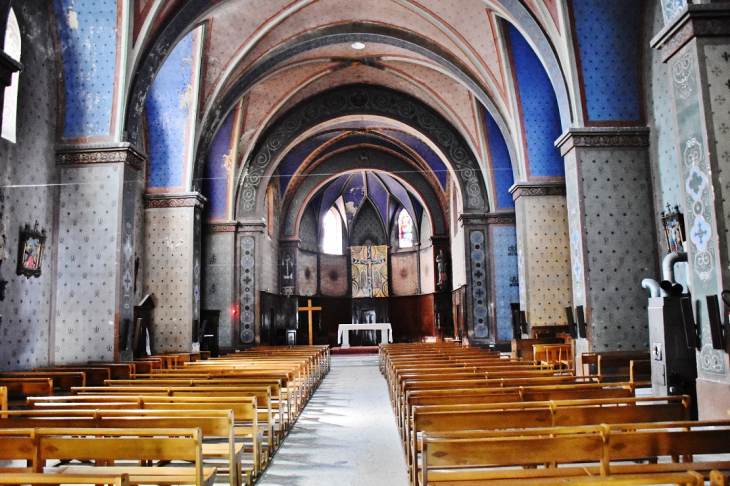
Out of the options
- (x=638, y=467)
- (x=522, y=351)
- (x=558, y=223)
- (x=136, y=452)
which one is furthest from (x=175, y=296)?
(x=638, y=467)

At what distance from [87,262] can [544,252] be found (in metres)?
10.1

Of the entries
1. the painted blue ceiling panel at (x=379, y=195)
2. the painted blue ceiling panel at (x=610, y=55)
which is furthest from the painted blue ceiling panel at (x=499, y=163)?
the painted blue ceiling panel at (x=379, y=195)

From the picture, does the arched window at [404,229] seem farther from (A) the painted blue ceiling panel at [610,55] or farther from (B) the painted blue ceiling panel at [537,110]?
(A) the painted blue ceiling panel at [610,55]

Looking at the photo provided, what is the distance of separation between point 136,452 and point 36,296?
7649mm

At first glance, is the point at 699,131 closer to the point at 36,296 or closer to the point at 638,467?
the point at 638,467

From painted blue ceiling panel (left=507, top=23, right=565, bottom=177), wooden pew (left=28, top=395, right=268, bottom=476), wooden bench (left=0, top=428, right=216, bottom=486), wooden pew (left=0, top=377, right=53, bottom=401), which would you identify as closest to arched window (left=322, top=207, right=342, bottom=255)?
painted blue ceiling panel (left=507, top=23, right=565, bottom=177)

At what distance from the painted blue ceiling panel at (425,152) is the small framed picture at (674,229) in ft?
47.0

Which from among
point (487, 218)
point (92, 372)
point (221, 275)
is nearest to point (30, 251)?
point (92, 372)

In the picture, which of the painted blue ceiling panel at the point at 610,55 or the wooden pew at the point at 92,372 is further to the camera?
the painted blue ceiling panel at the point at 610,55

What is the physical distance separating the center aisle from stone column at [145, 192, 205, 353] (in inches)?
226

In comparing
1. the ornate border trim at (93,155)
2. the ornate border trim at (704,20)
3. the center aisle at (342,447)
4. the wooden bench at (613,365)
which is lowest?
the center aisle at (342,447)

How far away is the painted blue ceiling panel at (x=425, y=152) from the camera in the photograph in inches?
905

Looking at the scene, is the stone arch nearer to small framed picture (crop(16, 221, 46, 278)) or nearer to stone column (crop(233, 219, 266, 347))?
stone column (crop(233, 219, 266, 347))

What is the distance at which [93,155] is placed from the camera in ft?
33.5
